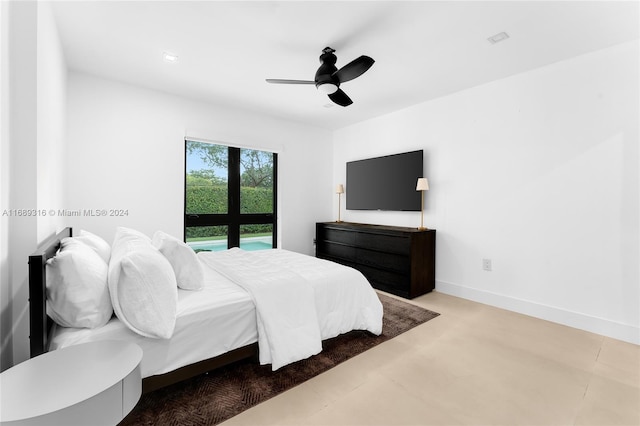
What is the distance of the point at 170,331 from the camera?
154 cm

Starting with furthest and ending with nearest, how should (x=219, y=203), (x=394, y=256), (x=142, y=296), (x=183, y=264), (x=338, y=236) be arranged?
(x=338, y=236) → (x=219, y=203) → (x=394, y=256) → (x=183, y=264) → (x=142, y=296)

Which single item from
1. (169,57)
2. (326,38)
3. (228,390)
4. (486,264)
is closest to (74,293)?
(228,390)

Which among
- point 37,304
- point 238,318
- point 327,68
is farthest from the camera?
point 327,68

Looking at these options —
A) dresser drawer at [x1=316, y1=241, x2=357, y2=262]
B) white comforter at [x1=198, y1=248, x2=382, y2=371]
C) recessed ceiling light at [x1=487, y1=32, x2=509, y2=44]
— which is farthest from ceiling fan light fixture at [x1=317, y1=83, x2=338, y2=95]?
dresser drawer at [x1=316, y1=241, x2=357, y2=262]

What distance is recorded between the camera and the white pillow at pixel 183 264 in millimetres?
1957

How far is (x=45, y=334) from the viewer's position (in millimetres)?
1293

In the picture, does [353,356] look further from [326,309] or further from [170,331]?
[170,331]

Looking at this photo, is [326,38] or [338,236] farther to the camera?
[338,236]

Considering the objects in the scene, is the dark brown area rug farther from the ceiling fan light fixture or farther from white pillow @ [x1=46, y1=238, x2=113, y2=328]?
the ceiling fan light fixture

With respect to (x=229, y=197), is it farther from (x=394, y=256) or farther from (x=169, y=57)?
(x=394, y=256)

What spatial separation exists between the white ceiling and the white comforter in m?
1.94

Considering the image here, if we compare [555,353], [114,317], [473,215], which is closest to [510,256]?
[473,215]

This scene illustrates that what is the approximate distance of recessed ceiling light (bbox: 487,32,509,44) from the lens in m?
2.35

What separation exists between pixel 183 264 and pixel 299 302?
84 cm
